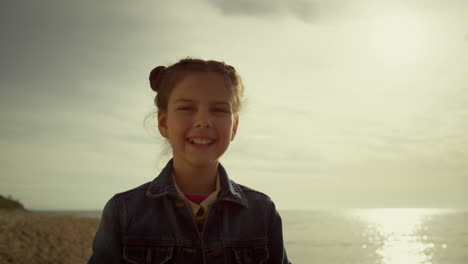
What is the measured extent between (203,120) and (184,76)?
0.44 meters

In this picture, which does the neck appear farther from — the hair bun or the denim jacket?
the hair bun

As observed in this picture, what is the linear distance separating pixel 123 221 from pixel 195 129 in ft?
2.60

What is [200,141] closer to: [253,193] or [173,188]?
[173,188]

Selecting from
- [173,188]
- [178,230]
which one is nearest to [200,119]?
[173,188]

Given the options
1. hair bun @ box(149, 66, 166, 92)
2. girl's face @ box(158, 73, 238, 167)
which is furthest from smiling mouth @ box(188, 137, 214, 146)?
hair bun @ box(149, 66, 166, 92)

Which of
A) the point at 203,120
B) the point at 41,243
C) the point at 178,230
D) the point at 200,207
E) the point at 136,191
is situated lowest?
the point at 41,243

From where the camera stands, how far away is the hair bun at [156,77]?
3.09 m

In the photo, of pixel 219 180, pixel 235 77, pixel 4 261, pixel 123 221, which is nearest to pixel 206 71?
pixel 235 77

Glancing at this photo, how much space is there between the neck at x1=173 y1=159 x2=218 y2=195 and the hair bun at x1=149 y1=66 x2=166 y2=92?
2.26 feet

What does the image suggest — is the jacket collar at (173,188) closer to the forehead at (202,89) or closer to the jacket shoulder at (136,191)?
the jacket shoulder at (136,191)

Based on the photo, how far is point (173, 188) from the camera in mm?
2695

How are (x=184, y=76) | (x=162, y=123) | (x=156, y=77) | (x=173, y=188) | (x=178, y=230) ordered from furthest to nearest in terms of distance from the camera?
(x=156, y=77) → (x=162, y=123) → (x=184, y=76) → (x=173, y=188) → (x=178, y=230)

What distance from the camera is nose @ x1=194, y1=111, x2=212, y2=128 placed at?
2.59 m

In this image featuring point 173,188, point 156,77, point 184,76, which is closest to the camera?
point 173,188
